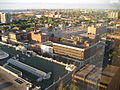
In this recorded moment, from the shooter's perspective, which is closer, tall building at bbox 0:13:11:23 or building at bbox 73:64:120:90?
building at bbox 73:64:120:90

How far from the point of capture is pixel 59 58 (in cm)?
375

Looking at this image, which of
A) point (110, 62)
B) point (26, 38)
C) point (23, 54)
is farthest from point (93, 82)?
point (26, 38)

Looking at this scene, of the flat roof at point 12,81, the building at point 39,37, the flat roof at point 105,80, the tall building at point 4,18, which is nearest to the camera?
the flat roof at point 105,80

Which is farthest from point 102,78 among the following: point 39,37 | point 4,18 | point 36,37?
point 4,18

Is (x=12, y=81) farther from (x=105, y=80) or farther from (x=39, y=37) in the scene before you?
(x=39, y=37)

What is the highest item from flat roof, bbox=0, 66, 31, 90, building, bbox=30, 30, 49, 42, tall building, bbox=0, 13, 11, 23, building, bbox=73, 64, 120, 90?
tall building, bbox=0, 13, 11, 23

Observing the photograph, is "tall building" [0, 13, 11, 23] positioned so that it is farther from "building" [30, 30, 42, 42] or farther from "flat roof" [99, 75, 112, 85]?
"flat roof" [99, 75, 112, 85]

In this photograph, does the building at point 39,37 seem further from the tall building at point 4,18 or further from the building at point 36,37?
the tall building at point 4,18

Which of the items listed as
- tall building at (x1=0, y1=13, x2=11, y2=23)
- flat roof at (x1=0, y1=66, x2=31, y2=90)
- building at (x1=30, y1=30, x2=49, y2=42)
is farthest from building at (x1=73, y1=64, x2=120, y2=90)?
tall building at (x1=0, y1=13, x2=11, y2=23)

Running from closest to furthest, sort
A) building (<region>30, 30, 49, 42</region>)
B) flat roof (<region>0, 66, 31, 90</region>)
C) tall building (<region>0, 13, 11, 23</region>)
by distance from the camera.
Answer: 1. flat roof (<region>0, 66, 31, 90</region>)
2. building (<region>30, 30, 49, 42</region>)
3. tall building (<region>0, 13, 11, 23</region>)

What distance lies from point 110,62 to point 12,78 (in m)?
1.93

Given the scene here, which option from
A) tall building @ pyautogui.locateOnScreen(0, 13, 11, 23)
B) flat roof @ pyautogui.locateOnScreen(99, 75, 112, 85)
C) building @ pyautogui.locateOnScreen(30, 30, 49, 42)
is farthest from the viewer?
tall building @ pyautogui.locateOnScreen(0, 13, 11, 23)

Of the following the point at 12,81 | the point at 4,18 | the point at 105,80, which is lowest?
the point at 12,81

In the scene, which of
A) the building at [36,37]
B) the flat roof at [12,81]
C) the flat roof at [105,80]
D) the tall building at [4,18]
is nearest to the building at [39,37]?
the building at [36,37]
